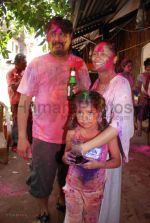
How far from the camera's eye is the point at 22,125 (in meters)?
3.20

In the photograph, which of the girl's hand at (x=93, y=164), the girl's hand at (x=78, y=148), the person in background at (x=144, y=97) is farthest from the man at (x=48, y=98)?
the person in background at (x=144, y=97)

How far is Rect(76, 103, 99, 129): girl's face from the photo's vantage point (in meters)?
2.50

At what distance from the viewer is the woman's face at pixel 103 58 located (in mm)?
2807

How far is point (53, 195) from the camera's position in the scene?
175 inches

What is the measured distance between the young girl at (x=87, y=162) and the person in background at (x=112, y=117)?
8 cm

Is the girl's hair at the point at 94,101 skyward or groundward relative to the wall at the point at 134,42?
groundward

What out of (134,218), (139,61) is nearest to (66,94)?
(134,218)

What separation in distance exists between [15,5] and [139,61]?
17.9 ft

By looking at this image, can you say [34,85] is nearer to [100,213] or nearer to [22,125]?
[22,125]

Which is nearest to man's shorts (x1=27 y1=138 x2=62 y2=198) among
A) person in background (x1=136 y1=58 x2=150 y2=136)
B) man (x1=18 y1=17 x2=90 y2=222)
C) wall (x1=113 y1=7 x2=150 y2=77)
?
man (x1=18 y1=17 x2=90 y2=222)

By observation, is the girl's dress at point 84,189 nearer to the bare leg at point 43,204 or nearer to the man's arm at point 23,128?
the man's arm at point 23,128

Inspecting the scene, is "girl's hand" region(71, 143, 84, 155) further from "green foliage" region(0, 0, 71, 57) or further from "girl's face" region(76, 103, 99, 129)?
"green foliage" region(0, 0, 71, 57)

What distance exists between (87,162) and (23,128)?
0.99m

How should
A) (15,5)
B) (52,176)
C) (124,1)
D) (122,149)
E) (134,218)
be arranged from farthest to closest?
(124,1), (15,5), (134,218), (52,176), (122,149)
